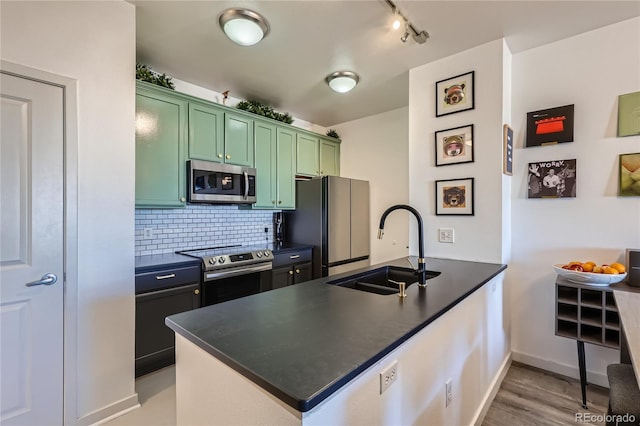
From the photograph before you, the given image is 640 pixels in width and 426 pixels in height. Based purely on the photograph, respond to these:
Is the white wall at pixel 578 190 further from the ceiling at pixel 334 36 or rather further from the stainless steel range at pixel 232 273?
the stainless steel range at pixel 232 273

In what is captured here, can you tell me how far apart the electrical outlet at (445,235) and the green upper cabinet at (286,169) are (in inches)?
73.9

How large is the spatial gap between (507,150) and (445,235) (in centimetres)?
85

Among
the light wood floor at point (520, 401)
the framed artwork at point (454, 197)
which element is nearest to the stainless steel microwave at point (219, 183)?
the light wood floor at point (520, 401)

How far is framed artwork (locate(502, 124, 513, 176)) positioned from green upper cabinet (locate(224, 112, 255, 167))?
2.46 meters

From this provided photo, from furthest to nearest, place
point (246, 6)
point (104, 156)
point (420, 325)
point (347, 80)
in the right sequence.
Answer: point (347, 80)
point (246, 6)
point (104, 156)
point (420, 325)

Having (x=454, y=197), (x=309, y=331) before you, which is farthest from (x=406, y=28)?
(x=309, y=331)

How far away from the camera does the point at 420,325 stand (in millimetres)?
1065

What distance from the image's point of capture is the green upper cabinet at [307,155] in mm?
3863

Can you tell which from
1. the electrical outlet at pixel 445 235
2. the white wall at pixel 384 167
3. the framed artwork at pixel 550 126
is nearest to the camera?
the framed artwork at pixel 550 126

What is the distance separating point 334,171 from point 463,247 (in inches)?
92.6

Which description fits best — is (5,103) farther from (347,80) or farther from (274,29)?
(347,80)

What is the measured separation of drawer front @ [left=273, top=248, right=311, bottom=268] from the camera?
3.21m

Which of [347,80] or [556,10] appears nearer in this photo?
[556,10]

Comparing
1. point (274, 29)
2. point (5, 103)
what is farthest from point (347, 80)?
point (5, 103)
